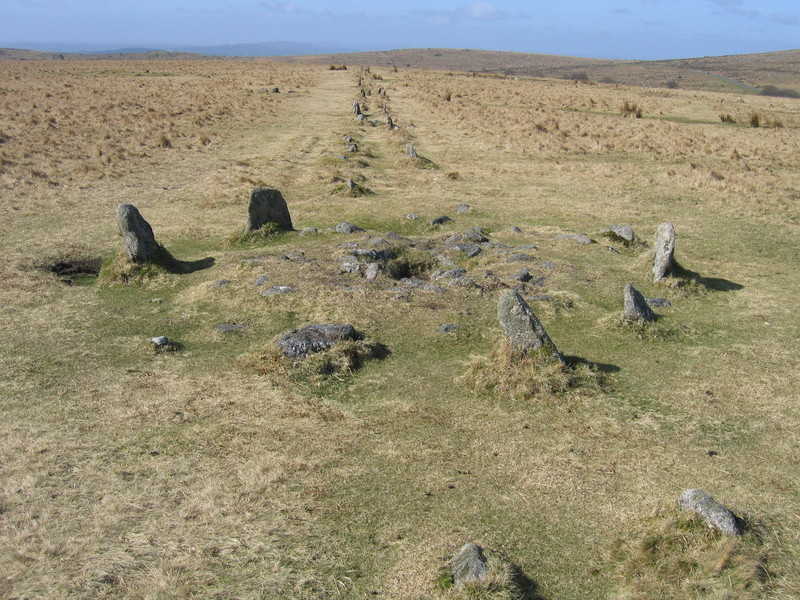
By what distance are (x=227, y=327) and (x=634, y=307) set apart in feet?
26.8

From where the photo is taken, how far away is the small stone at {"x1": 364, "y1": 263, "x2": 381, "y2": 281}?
1495cm

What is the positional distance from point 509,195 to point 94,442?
731 inches

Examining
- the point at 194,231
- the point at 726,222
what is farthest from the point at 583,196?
the point at 194,231

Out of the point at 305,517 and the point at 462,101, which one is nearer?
the point at 305,517

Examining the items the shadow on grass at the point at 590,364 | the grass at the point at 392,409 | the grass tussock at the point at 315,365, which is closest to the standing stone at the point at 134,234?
the grass at the point at 392,409

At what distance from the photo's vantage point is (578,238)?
1839cm

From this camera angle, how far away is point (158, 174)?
27.1m

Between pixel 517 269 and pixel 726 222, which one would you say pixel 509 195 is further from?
pixel 517 269

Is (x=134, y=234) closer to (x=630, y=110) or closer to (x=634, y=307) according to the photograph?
(x=634, y=307)

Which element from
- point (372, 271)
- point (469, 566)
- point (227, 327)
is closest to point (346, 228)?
point (372, 271)

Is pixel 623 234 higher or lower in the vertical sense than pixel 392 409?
higher

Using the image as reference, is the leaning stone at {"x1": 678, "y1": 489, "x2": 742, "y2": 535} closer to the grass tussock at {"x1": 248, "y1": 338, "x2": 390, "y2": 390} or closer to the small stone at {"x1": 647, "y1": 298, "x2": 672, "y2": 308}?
the grass tussock at {"x1": 248, "y1": 338, "x2": 390, "y2": 390}

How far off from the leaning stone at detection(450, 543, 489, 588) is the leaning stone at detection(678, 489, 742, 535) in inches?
96.1

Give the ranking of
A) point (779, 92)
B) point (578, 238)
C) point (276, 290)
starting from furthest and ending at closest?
point (779, 92) < point (578, 238) < point (276, 290)
